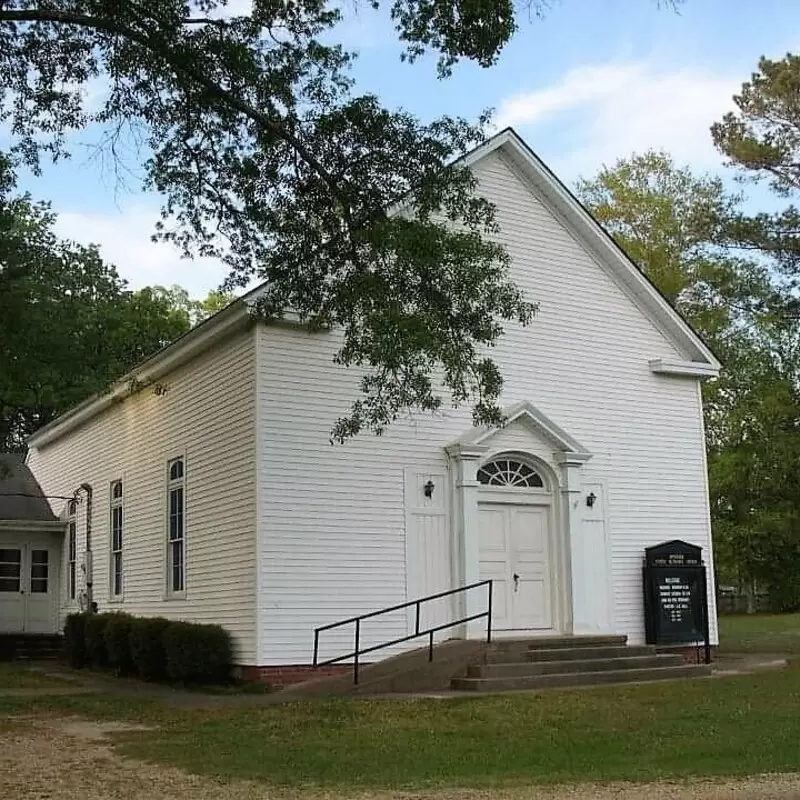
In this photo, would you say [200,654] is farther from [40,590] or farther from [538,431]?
[40,590]

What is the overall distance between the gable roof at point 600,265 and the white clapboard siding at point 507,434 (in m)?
0.19

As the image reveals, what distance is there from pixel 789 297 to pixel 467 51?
18.0 meters

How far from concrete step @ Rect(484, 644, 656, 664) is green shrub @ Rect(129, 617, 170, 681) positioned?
16.2 feet

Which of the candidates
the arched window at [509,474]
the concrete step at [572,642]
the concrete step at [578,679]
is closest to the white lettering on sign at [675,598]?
the concrete step at [572,642]

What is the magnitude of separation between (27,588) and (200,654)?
1097cm

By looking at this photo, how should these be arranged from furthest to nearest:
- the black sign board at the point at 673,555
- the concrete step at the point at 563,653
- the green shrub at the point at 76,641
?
the green shrub at the point at 76,641 < the black sign board at the point at 673,555 < the concrete step at the point at 563,653

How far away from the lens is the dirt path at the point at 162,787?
25.5 feet

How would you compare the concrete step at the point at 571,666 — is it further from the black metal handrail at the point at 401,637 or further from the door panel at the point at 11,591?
the door panel at the point at 11,591

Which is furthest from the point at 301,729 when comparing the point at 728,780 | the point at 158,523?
the point at 158,523

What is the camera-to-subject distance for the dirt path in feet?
25.5

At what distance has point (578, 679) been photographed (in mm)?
15461

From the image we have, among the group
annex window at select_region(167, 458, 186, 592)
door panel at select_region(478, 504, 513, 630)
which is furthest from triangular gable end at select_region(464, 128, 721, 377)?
annex window at select_region(167, 458, 186, 592)

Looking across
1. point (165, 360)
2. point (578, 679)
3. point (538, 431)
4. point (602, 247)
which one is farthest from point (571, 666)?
point (165, 360)

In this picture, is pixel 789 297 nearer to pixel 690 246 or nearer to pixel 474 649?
pixel 690 246
